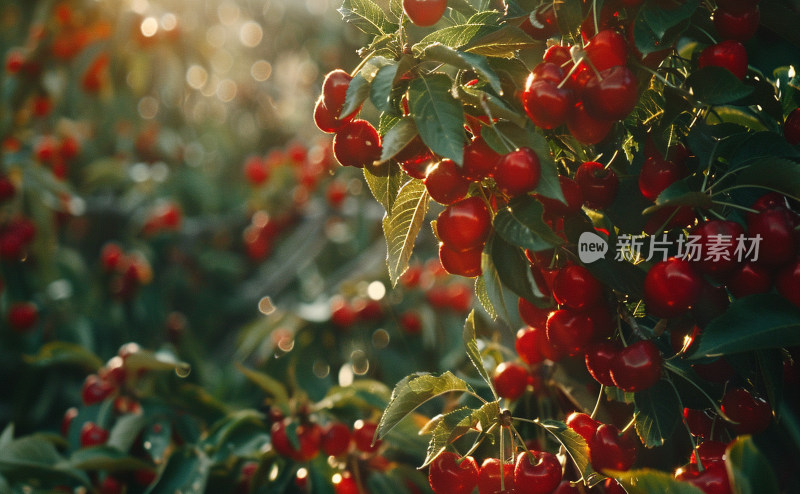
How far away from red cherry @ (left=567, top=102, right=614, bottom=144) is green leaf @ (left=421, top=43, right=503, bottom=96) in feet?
0.38

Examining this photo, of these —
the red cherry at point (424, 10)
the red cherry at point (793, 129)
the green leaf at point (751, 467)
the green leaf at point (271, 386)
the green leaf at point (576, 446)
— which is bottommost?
the green leaf at point (271, 386)

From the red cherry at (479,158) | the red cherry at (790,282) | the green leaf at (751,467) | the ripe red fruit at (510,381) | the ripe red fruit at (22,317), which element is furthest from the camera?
the ripe red fruit at (22,317)

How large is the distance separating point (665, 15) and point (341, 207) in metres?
2.60

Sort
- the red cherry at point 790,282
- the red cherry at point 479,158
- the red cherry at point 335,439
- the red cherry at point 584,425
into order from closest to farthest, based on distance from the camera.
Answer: the red cherry at point 790,282 → the red cherry at point 479,158 → the red cherry at point 584,425 → the red cherry at point 335,439

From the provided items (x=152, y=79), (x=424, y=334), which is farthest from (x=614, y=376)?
(x=152, y=79)

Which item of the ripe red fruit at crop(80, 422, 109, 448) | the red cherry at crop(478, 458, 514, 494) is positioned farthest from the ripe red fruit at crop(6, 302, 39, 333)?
the red cherry at crop(478, 458, 514, 494)

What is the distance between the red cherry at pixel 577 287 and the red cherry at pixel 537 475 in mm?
226

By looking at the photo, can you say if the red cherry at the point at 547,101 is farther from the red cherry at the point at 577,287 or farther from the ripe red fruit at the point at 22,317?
the ripe red fruit at the point at 22,317

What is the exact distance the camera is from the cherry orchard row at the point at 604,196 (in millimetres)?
737

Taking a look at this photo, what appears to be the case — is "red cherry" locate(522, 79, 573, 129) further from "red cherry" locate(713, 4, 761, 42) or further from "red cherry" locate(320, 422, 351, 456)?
"red cherry" locate(320, 422, 351, 456)

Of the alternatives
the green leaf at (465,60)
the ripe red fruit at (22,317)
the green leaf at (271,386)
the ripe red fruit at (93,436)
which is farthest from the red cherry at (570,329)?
the ripe red fruit at (22,317)

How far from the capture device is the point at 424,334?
2.38 m

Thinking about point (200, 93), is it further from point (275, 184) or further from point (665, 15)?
point (665, 15)

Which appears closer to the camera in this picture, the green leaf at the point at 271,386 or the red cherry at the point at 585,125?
the red cherry at the point at 585,125
